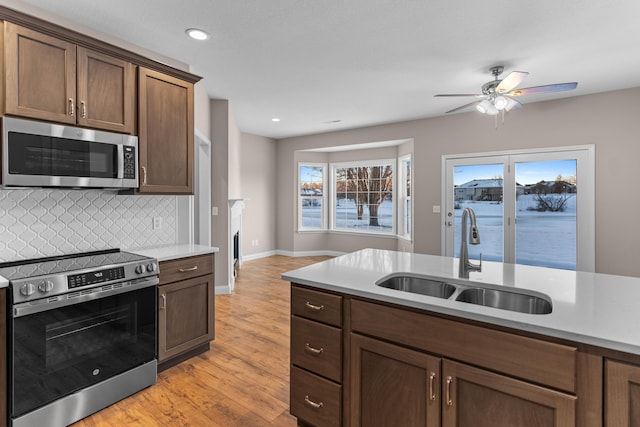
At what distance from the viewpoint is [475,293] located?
1.71m

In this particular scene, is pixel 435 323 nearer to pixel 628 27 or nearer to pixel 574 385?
pixel 574 385

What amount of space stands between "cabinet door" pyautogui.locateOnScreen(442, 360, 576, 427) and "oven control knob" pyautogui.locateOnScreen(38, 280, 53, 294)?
82.3 inches

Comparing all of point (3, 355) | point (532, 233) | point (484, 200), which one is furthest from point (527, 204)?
point (3, 355)

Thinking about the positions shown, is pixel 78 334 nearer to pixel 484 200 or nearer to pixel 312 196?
pixel 484 200

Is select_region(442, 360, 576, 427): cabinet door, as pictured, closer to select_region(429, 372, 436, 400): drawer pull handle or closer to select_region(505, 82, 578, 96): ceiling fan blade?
select_region(429, 372, 436, 400): drawer pull handle

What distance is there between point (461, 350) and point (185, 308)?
6.97 feet

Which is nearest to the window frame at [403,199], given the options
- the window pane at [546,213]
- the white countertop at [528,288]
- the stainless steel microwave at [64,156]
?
the window pane at [546,213]

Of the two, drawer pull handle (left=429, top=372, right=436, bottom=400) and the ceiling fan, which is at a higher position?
the ceiling fan

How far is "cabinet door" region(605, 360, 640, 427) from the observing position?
1046mm

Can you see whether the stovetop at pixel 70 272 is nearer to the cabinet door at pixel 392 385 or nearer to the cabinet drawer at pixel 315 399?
the cabinet drawer at pixel 315 399

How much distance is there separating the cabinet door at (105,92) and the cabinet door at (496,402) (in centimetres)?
258

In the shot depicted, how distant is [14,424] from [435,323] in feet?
7.35

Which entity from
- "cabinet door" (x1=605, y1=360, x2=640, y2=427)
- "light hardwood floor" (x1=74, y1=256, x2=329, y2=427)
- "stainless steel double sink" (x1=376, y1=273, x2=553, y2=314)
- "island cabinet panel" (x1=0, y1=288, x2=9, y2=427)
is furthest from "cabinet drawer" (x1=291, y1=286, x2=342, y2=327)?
"island cabinet panel" (x1=0, y1=288, x2=9, y2=427)

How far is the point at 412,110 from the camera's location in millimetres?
4992
